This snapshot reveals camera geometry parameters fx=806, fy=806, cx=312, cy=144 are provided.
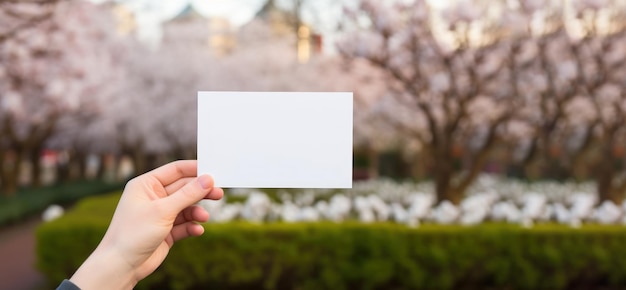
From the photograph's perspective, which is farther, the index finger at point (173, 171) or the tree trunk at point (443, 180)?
the tree trunk at point (443, 180)

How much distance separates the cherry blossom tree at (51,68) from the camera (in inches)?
476

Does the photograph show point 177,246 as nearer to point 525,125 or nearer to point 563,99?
point 563,99

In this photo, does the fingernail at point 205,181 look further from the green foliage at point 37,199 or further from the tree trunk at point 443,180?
the green foliage at point 37,199

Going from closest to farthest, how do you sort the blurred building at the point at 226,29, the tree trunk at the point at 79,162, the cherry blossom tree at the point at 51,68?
the cherry blossom tree at the point at 51,68 < the blurred building at the point at 226,29 < the tree trunk at the point at 79,162

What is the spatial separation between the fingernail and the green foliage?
15.9 m

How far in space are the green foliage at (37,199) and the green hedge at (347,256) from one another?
28.0 feet

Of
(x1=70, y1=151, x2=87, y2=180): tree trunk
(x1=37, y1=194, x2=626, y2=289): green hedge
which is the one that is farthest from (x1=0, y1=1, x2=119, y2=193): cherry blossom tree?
(x1=70, y1=151, x2=87, y2=180): tree trunk

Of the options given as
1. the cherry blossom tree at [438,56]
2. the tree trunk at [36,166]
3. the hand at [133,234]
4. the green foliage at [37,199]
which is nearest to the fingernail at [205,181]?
the hand at [133,234]

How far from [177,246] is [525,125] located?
10.1 meters

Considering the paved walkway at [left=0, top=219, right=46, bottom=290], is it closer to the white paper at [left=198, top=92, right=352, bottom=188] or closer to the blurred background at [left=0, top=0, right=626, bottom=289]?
the blurred background at [left=0, top=0, right=626, bottom=289]

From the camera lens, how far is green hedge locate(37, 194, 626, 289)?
8617 mm

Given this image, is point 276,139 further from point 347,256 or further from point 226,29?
point 226,29

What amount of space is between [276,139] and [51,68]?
14.6 meters

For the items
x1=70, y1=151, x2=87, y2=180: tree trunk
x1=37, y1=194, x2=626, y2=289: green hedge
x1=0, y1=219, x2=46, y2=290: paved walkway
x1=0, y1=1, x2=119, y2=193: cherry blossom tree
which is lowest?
x1=70, y1=151, x2=87, y2=180: tree trunk
